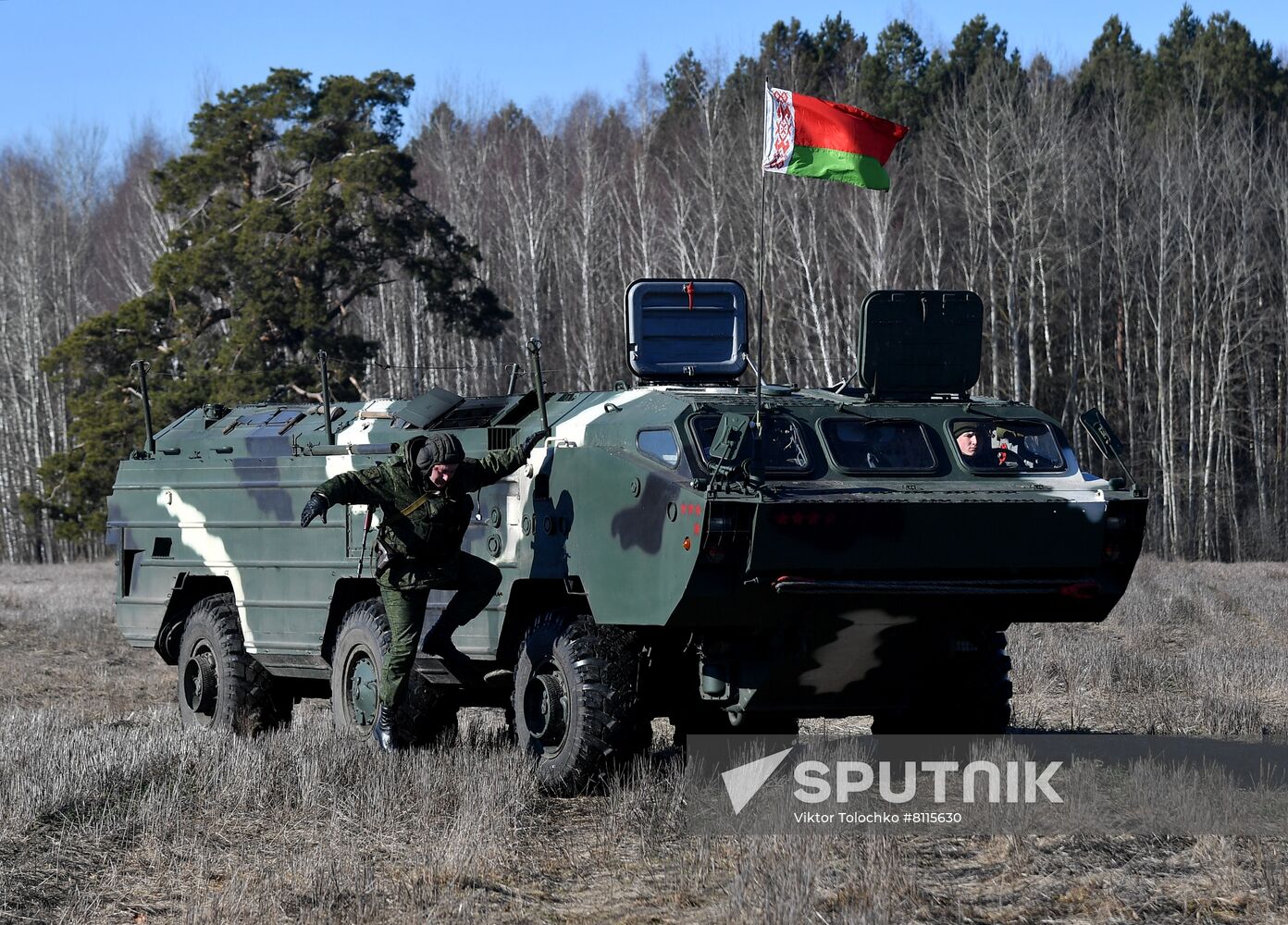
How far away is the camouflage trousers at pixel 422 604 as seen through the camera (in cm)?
900

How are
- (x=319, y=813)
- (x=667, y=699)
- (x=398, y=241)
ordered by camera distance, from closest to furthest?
1. (x=319, y=813)
2. (x=667, y=699)
3. (x=398, y=241)

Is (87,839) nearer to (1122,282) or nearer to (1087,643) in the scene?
(1087,643)

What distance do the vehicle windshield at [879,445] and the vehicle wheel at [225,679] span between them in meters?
4.60

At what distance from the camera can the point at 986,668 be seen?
912 centimetres

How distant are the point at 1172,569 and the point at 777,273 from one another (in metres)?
12.5

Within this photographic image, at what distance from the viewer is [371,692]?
10.1 metres

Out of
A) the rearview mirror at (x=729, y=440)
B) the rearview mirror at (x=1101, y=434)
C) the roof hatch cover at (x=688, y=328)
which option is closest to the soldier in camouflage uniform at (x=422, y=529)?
the roof hatch cover at (x=688, y=328)

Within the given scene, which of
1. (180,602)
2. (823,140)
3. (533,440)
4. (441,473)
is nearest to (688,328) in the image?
(533,440)

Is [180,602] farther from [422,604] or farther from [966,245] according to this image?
[966,245]

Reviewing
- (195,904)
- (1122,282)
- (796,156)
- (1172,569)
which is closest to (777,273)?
(1122,282)

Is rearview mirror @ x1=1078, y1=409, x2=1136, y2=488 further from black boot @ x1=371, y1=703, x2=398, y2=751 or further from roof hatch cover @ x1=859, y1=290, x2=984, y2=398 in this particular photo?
black boot @ x1=371, y1=703, x2=398, y2=751

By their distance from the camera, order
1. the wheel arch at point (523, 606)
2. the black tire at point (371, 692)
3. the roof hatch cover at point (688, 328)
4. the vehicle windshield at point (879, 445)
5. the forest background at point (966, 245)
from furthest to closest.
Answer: the forest background at point (966, 245), the roof hatch cover at point (688, 328), the black tire at point (371, 692), the wheel arch at point (523, 606), the vehicle windshield at point (879, 445)

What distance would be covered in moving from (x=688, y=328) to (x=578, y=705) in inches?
108

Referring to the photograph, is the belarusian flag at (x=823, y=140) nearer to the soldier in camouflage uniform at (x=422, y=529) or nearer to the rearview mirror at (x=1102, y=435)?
the rearview mirror at (x=1102, y=435)
